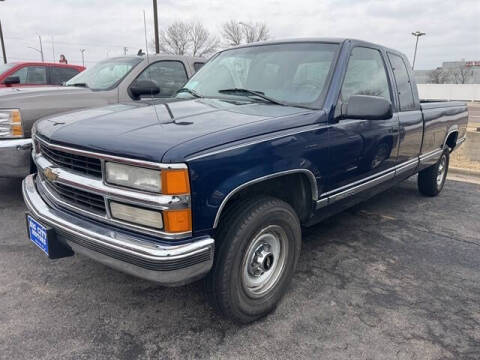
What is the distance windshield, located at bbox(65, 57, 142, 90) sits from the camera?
5.10m

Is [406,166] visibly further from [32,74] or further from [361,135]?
[32,74]

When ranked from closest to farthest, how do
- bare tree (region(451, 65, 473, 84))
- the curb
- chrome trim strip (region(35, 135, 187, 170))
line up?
1. chrome trim strip (region(35, 135, 187, 170))
2. the curb
3. bare tree (region(451, 65, 473, 84))

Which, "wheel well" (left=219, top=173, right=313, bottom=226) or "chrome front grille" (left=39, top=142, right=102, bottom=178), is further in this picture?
"wheel well" (left=219, top=173, right=313, bottom=226)

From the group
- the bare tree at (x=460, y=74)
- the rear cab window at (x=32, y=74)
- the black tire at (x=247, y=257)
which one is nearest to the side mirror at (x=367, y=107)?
the black tire at (x=247, y=257)

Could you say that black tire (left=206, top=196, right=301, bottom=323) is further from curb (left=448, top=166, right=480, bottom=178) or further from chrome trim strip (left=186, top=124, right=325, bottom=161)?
curb (left=448, top=166, right=480, bottom=178)

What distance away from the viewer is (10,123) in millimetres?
4027

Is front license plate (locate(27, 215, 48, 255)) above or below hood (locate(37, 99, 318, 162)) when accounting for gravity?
below

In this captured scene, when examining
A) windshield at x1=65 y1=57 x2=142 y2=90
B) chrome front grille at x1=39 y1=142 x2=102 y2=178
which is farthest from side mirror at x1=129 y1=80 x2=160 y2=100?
chrome front grille at x1=39 y1=142 x2=102 y2=178

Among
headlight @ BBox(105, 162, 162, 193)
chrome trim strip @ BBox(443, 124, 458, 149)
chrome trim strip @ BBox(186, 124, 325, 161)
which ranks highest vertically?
chrome trim strip @ BBox(186, 124, 325, 161)

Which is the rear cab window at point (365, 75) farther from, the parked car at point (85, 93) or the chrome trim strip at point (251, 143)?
the parked car at point (85, 93)

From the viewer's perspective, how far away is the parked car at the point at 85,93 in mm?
4016

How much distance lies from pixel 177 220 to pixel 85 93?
3.37 meters

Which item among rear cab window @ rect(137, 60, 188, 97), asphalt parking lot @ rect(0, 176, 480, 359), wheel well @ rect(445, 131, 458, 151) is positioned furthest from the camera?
wheel well @ rect(445, 131, 458, 151)

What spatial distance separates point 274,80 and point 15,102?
2.77 meters
